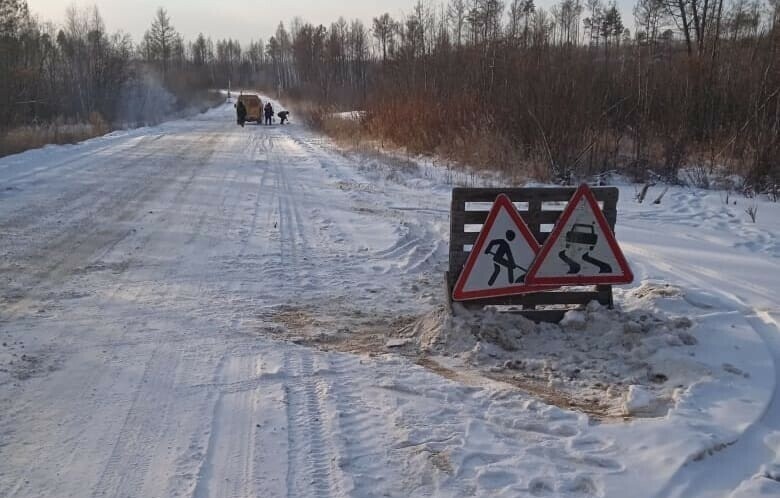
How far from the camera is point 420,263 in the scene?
27.8 ft

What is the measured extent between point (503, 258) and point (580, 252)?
0.73 metres

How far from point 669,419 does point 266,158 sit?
60.9 feet

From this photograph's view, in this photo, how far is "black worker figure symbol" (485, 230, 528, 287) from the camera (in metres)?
5.89

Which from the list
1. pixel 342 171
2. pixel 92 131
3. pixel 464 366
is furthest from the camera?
pixel 92 131

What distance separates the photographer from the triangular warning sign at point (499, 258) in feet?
19.2

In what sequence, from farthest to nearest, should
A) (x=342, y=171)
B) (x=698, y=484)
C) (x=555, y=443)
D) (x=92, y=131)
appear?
(x=92, y=131) → (x=342, y=171) → (x=555, y=443) → (x=698, y=484)

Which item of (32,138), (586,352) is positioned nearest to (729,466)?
(586,352)

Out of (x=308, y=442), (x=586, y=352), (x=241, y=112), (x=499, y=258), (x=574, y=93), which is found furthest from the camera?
(x=241, y=112)

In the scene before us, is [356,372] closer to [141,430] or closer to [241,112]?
[141,430]

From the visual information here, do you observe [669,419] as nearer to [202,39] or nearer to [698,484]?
[698,484]

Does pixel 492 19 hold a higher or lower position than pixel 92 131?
higher

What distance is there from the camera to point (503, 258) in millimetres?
5914

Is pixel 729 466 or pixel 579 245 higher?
pixel 579 245

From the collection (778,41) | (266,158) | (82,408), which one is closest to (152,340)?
(82,408)
